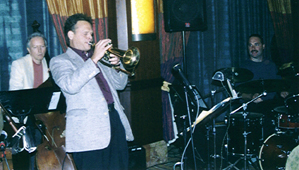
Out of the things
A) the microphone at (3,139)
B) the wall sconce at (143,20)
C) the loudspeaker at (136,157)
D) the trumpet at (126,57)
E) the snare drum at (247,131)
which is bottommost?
the loudspeaker at (136,157)

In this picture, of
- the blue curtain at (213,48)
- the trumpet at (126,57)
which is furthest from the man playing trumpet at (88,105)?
the blue curtain at (213,48)

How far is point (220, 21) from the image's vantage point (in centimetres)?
479

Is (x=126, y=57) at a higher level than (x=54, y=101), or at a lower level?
higher

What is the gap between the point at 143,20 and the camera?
382 centimetres

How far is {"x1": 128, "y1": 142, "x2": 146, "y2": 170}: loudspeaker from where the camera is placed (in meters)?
3.27

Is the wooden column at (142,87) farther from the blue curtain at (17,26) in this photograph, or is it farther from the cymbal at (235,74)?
the cymbal at (235,74)

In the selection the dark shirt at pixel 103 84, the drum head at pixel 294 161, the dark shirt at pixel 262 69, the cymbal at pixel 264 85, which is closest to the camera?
the drum head at pixel 294 161

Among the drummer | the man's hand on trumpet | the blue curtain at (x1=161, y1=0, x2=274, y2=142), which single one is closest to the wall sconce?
the blue curtain at (x1=161, y1=0, x2=274, y2=142)

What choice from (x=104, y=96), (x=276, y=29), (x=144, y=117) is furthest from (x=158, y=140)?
(x=276, y=29)

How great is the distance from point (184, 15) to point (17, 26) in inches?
74.1

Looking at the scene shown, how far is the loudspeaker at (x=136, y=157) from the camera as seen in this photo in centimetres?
327

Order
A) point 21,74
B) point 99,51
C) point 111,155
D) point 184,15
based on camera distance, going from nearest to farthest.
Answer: point 99,51, point 111,155, point 21,74, point 184,15

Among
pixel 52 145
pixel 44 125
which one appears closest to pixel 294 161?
pixel 52 145

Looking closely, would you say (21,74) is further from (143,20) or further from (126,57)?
(143,20)
